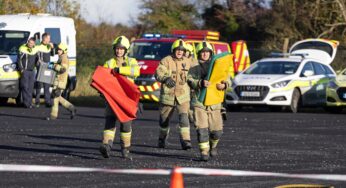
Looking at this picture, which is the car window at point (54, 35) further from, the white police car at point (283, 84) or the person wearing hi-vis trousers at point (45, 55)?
the white police car at point (283, 84)

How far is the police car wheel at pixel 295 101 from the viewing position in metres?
28.5

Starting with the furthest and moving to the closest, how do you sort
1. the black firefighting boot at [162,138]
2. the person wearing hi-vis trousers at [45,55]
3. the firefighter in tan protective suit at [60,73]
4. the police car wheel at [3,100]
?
the police car wheel at [3,100]
the person wearing hi-vis trousers at [45,55]
the firefighter in tan protective suit at [60,73]
the black firefighting boot at [162,138]

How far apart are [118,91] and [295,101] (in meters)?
13.9

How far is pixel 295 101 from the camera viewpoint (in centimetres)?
2862

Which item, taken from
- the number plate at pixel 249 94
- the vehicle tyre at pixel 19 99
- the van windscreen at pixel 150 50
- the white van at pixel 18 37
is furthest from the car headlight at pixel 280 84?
the vehicle tyre at pixel 19 99

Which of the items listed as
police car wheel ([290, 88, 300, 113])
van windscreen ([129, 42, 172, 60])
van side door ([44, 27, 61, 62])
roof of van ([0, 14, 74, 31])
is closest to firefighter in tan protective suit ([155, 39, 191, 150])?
police car wheel ([290, 88, 300, 113])

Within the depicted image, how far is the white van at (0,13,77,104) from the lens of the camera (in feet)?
94.2

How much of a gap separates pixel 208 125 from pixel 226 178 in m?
2.44

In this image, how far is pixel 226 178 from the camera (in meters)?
13.0

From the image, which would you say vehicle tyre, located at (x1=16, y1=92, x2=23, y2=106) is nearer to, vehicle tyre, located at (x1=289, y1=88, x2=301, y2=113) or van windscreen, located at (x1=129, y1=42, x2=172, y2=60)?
van windscreen, located at (x1=129, y1=42, x2=172, y2=60)

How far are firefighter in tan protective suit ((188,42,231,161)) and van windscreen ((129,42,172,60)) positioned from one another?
13.4 m

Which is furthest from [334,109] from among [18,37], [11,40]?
[11,40]

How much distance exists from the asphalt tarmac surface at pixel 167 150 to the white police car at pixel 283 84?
279 centimetres

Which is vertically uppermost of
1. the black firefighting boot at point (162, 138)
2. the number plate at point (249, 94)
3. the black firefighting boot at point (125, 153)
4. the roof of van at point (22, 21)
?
the black firefighting boot at point (125, 153)
